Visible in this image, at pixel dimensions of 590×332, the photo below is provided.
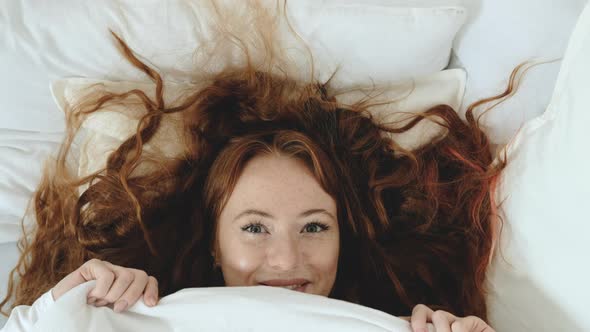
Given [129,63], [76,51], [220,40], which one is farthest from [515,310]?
[76,51]

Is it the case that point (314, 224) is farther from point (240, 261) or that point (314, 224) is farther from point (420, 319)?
point (420, 319)

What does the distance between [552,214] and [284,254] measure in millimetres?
529

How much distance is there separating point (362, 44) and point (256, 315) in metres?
0.64

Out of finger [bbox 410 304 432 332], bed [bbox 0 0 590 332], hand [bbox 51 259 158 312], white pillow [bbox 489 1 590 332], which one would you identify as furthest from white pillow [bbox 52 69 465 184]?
finger [bbox 410 304 432 332]

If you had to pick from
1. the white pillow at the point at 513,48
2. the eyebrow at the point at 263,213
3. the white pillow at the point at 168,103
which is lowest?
the eyebrow at the point at 263,213

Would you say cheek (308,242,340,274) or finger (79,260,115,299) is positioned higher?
finger (79,260,115,299)

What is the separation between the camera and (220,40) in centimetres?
137

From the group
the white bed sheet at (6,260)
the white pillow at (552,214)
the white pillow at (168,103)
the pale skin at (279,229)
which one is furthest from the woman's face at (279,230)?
the white bed sheet at (6,260)

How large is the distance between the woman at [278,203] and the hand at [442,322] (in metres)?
0.23

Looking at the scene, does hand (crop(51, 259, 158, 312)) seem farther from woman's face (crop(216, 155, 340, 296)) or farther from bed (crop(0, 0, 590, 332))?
bed (crop(0, 0, 590, 332))

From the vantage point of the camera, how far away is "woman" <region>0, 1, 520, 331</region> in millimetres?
1303

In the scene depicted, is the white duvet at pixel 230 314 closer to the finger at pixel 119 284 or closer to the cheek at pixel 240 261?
the finger at pixel 119 284

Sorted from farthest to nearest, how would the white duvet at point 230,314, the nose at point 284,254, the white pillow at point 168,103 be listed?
the white pillow at point 168,103
the nose at point 284,254
the white duvet at point 230,314

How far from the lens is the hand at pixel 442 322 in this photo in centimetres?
113
